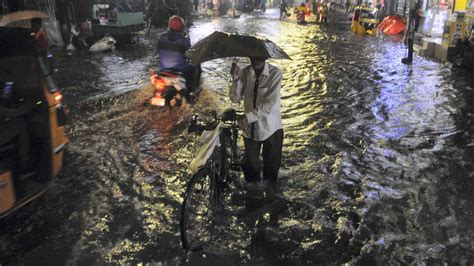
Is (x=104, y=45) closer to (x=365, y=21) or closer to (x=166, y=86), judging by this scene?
(x=166, y=86)

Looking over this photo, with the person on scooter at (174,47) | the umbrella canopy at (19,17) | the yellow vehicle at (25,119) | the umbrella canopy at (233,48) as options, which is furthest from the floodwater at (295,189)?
the umbrella canopy at (19,17)

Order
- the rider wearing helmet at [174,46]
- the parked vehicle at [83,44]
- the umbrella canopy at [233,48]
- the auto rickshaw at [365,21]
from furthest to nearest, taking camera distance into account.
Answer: the auto rickshaw at [365,21] < the parked vehicle at [83,44] < the rider wearing helmet at [174,46] < the umbrella canopy at [233,48]

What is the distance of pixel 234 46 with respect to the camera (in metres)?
4.37

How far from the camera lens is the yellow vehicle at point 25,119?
13.9 ft

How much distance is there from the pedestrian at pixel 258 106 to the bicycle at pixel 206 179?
0.71ft

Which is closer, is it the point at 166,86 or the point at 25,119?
the point at 25,119

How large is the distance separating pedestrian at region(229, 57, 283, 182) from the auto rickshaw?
2016 cm

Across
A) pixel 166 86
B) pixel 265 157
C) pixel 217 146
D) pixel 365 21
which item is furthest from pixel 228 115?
pixel 365 21

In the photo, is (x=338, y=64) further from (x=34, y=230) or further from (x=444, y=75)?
(x=34, y=230)

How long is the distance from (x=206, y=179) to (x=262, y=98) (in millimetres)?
1129

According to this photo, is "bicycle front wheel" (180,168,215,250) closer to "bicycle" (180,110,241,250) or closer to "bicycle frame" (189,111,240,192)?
"bicycle" (180,110,241,250)

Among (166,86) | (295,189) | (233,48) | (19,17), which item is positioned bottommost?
(295,189)

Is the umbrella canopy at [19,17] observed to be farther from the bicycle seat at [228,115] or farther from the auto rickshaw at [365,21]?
the auto rickshaw at [365,21]

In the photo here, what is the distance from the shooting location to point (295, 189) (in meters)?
5.40
